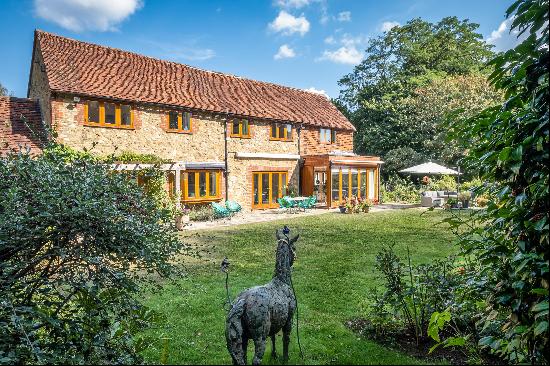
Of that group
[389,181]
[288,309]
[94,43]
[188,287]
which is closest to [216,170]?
[94,43]

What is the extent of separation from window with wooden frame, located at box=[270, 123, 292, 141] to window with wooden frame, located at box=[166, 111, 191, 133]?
21.1 ft

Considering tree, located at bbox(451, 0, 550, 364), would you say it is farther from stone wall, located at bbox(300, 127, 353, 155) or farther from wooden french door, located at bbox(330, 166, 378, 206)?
stone wall, located at bbox(300, 127, 353, 155)

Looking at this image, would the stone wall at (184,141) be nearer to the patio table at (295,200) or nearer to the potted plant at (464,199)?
the patio table at (295,200)

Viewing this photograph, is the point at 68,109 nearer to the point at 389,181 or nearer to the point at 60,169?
the point at 60,169

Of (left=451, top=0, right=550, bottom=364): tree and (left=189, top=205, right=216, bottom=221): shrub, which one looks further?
(left=189, top=205, right=216, bottom=221): shrub

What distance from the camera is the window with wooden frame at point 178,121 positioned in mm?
21031

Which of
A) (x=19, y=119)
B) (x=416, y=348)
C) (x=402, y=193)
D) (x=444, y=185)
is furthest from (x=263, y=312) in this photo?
(x=444, y=185)

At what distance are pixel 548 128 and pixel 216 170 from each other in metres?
21.5

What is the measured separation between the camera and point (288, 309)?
3.49m

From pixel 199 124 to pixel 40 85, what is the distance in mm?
8544

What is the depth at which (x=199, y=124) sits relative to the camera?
22312 millimetres

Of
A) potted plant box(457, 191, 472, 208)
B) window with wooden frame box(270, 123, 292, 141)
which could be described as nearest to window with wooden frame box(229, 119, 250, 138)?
window with wooden frame box(270, 123, 292, 141)

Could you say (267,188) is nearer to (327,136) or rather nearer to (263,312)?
(327,136)

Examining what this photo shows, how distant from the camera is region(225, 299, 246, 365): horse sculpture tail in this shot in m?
2.74
